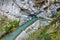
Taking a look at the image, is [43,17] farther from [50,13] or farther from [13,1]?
[13,1]

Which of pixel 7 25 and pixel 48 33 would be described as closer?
pixel 48 33

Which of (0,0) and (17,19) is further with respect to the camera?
(0,0)

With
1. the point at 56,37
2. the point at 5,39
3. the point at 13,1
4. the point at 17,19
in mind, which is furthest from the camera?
the point at 13,1

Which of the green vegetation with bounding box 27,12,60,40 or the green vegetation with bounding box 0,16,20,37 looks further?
the green vegetation with bounding box 0,16,20,37

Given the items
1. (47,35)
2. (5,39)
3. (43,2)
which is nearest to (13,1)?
(43,2)

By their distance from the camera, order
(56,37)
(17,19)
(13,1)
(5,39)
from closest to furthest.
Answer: (56,37), (5,39), (17,19), (13,1)

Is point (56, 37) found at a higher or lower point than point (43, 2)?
lower

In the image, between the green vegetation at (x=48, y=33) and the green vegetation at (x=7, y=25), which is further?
the green vegetation at (x=7, y=25)
